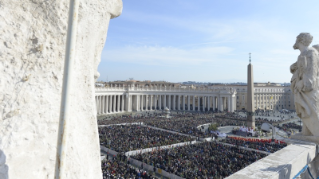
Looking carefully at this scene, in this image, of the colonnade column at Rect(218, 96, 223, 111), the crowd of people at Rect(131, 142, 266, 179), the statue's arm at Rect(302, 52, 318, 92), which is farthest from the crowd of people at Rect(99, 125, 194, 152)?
the colonnade column at Rect(218, 96, 223, 111)

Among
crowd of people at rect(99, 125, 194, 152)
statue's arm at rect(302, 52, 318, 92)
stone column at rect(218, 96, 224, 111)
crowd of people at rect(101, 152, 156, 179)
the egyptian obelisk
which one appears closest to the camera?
statue's arm at rect(302, 52, 318, 92)

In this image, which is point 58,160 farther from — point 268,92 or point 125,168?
point 268,92

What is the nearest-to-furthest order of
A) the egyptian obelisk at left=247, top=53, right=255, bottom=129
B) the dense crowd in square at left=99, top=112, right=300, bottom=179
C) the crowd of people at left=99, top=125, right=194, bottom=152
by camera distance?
Result: the dense crowd in square at left=99, top=112, right=300, bottom=179 < the crowd of people at left=99, top=125, right=194, bottom=152 < the egyptian obelisk at left=247, top=53, right=255, bottom=129

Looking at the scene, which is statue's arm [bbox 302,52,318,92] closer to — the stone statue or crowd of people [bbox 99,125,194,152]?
the stone statue

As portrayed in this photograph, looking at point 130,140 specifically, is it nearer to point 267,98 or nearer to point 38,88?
point 38,88

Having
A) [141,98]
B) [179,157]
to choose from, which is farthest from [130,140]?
[141,98]

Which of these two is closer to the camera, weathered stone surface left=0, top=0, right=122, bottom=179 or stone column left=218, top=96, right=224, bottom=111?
weathered stone surface left=0, top=0, right=122, bottom=179

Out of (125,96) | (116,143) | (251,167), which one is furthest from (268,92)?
(251,167)
